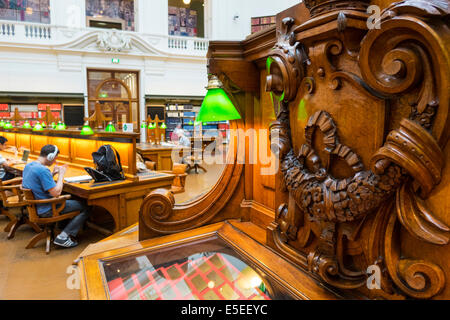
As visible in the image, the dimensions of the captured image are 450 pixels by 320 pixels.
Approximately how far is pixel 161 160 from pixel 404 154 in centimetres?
810

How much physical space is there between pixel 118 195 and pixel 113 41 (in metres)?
10.6

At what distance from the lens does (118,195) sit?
4.24 metres

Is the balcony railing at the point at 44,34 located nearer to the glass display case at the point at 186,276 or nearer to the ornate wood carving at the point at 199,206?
the ornate wood carving at the point at 199,206

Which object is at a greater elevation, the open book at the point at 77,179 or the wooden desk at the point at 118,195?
the open book at the point at 77,179

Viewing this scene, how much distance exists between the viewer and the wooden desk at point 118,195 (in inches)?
158

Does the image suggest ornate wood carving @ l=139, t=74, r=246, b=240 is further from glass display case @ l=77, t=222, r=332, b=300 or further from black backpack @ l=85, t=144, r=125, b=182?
black backpack @ l=85, t=144, r=125, b=182

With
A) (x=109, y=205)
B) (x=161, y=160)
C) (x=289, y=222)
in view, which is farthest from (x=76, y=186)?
(x=161, y=160)

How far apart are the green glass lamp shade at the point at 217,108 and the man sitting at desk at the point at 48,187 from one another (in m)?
3.09

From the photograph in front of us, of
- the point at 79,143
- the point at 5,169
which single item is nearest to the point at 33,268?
the point at 79,143

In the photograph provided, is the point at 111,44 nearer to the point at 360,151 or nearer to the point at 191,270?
the point at 191,270

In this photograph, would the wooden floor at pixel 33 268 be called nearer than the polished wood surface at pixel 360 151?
No

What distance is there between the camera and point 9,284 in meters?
3.15

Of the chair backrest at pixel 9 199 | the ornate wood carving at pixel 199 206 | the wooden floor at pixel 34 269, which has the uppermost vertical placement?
the ornate wood carving at pixel 199 206

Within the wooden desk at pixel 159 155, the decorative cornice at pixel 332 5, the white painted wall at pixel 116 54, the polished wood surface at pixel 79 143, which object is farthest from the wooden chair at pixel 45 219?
the white painted wall at pixel 116 54
